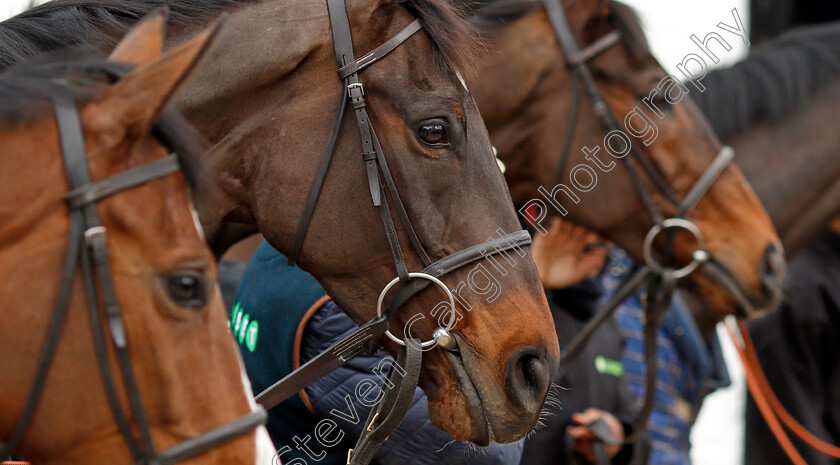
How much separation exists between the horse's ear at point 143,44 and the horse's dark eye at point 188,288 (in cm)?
42

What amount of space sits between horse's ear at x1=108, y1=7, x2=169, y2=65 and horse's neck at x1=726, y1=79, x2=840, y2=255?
3155 millimetres

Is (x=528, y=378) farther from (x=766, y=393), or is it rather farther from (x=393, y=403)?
(x=766, y=393)

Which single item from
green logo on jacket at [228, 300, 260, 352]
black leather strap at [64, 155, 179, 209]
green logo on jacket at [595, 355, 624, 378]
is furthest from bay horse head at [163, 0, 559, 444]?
green logo on jacket at [595, 355, 624, 378]

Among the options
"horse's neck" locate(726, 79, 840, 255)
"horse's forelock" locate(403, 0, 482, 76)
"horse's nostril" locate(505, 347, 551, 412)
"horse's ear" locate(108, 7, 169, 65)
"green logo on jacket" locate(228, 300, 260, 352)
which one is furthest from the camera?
"horse's neck" locate(726, 79, 840, 255)

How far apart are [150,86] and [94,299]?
34 centimetres

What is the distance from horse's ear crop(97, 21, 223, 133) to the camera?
1252mm

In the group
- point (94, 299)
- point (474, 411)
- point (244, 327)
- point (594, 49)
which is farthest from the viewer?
point (594, 49)

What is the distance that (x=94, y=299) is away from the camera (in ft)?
4.06

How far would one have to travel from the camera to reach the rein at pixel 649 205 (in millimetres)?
3105

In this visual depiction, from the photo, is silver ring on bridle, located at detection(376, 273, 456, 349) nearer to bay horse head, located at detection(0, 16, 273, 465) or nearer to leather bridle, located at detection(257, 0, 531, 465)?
leather bridle, located at detection(257, 0, 531, 465)

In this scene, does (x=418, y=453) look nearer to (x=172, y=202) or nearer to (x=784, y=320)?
(x=172, y=202)

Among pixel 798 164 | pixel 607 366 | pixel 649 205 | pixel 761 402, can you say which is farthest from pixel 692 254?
pixel 761 402

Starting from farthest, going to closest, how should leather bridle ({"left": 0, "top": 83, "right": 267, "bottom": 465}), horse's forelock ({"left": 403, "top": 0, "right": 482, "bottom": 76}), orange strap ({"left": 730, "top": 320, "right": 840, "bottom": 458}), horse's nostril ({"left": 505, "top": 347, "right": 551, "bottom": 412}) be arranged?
orange strap ({"left": 730, "top": 320, "right": 840, "bottom": 458})
horse's forelock ({"left": 403, "top": 0, "right": 482, "bottom": 76})
horse's nostril ({"left": 505, "top": 347, "right": 551, "bottom": 412})
leather bridle ({"left": 0, "top": 83, "right": 267, "bottom": 465})

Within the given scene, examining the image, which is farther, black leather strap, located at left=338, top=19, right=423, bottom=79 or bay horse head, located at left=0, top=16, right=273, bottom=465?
black leather strap, located at left=338, top=19, right=423, bottom=79
